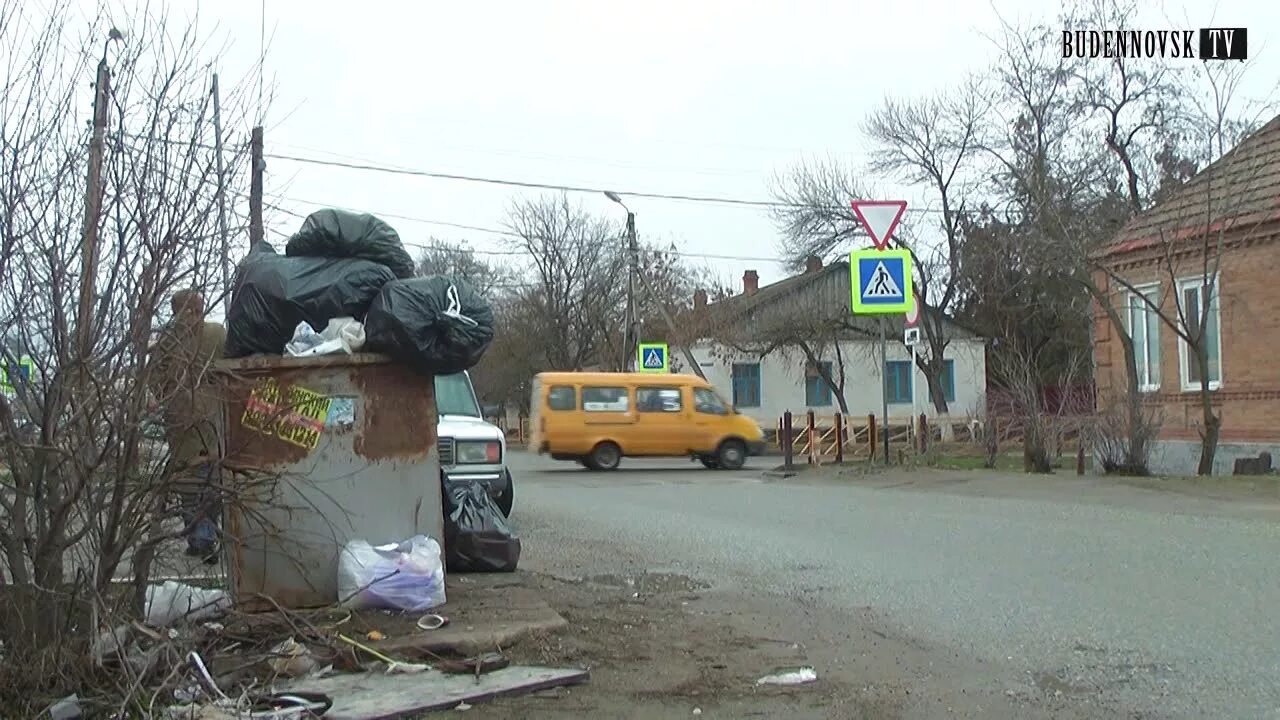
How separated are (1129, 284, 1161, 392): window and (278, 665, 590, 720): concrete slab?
1791cm

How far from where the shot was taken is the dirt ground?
5.04 m

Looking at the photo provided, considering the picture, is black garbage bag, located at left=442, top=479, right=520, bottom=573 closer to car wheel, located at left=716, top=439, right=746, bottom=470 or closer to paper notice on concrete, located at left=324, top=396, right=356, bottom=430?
paper notice on concrete, located at left=324, top=396, right=356, bottom=430

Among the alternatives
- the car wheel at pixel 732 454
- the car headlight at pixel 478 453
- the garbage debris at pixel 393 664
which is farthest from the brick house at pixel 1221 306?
the garbage debris at pixel 393 664

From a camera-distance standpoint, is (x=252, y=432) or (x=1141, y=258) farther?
(x=1141, y=258)

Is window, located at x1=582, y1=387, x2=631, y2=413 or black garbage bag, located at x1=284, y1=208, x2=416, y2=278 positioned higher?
black garbage bag, located at x1=284, y1=208, x2=416, y2=278

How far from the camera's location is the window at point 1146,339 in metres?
21.0

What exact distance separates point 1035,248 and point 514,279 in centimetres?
3714

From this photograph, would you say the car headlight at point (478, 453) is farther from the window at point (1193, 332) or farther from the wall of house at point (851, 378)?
the wall of house at point (851, 378)

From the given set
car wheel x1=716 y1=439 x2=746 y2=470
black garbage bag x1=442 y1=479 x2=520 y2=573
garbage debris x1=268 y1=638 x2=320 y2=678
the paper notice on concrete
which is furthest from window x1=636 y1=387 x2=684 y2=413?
garbage debris x1=268 y1=638 x2=320 y2=678

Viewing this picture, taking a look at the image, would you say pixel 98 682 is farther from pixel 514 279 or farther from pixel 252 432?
pixel 514 279

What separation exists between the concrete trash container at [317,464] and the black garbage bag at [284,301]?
376 millimetres

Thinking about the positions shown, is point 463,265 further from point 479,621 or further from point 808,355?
point 479,621

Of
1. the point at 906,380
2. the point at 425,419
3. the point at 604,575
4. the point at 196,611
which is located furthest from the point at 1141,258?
the point at 906,380

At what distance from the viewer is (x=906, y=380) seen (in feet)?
154
